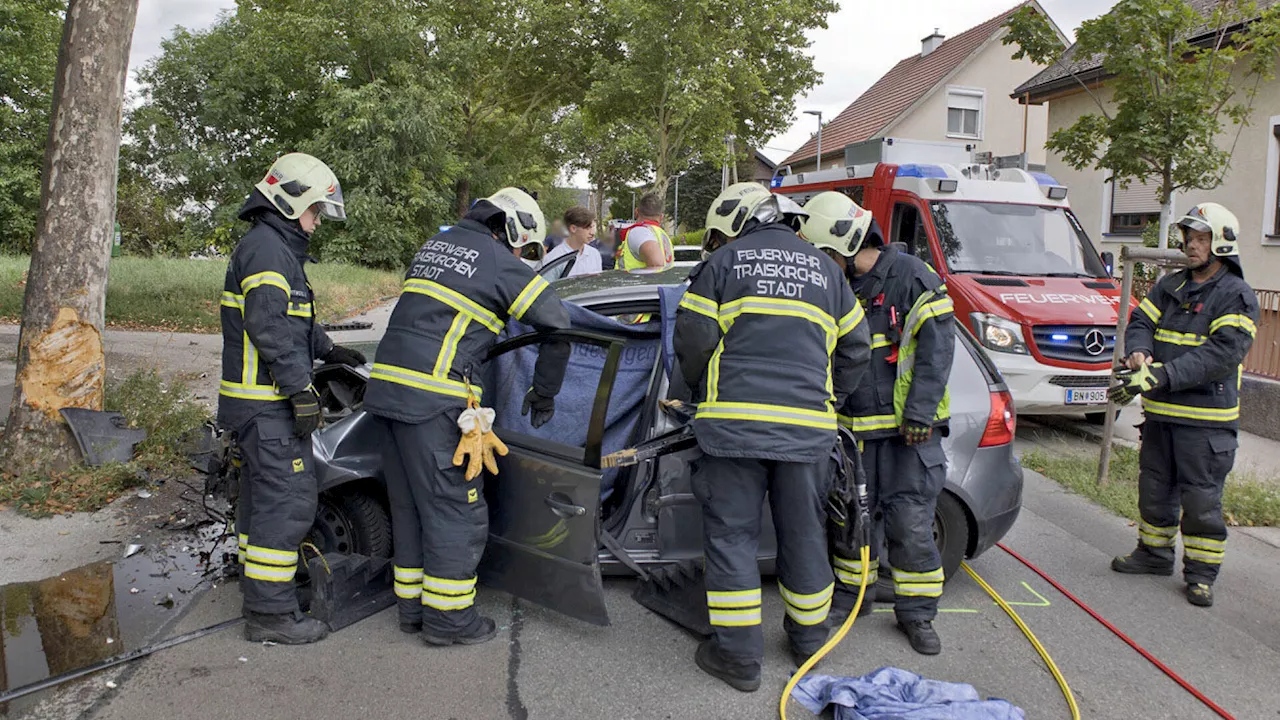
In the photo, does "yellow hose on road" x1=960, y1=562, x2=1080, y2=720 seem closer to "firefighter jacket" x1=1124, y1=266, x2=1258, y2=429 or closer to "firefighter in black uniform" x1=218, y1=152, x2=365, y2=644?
"firefighter jacket" x1=1124, y1=266, x2=1258, y2=429

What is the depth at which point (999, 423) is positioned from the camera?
4.14 meters

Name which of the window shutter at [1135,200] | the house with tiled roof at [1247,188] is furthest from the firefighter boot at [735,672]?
the window shutter at [1135,200]

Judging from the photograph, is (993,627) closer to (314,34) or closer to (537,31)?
(314,34)

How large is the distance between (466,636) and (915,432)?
194 cm

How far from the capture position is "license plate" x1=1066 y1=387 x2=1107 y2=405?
24.3ft

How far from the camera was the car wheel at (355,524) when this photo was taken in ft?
13.3

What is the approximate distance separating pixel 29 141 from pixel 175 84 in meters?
4.19

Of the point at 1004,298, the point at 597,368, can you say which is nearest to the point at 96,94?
the point at 597,368

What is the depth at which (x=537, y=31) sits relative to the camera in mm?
27719

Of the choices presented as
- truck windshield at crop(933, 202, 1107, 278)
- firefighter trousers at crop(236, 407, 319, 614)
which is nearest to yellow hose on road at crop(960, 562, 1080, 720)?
firefighter trousers at crop(236, 407, 319, 614)

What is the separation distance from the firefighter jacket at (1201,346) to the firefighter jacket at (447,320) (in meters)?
2.94

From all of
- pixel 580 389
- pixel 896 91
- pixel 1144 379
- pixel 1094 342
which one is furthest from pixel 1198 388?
pixel 896 91

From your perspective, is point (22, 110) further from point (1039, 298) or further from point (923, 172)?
point (1039, 298)

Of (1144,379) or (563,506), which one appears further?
(1144,379)
